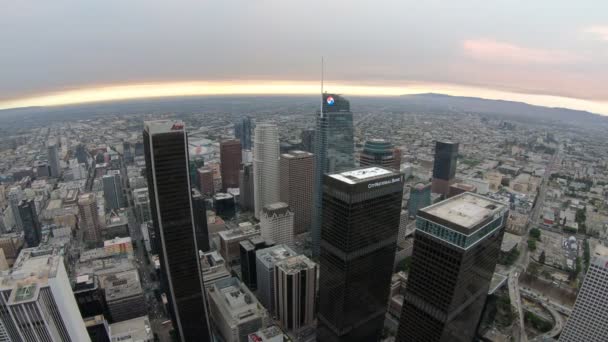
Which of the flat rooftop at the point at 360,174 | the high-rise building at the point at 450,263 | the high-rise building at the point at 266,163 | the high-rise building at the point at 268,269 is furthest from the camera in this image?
the high-rise building at the point at 266,163

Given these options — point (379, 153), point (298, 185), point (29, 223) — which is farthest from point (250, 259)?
point (29, 223)

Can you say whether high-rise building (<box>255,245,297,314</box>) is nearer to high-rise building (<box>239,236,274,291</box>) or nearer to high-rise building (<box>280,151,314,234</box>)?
high-rise building (<box>239,236,274,291</box>)

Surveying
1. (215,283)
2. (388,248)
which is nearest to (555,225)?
(388,248)

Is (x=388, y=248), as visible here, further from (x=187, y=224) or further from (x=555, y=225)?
(x=555, y=225)

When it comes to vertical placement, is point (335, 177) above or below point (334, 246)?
above

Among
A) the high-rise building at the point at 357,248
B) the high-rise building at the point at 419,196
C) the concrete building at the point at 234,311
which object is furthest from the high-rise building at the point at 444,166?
the concrete building at the point at 234,311

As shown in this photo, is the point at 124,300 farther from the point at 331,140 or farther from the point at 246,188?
the point at 246,188

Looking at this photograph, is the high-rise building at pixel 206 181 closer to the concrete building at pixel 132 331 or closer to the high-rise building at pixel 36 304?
the concrete building at pixel 132 331
